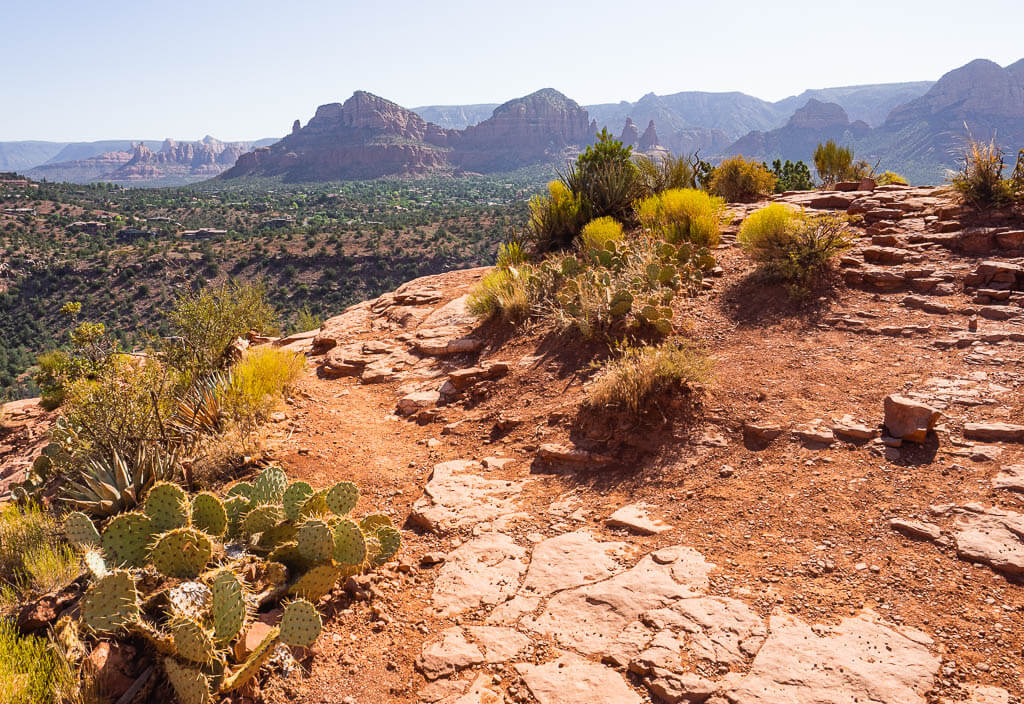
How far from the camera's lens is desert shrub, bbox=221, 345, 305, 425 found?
5.61 meters

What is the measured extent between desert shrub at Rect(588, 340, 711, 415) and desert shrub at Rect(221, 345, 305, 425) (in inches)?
132

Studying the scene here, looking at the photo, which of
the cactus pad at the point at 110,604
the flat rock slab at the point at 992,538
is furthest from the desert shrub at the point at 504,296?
the cactus pad at the point at 110,604

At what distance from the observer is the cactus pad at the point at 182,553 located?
9.48 ft

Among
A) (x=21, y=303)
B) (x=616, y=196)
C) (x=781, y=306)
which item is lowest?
(x=21, y=303)

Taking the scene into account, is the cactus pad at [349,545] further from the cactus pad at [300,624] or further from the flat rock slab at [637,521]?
the flat rock slab at [637,521]

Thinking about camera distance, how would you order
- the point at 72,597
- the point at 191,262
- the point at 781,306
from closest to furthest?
the point at 72,597 < the point at 781,306 < the point at 191,262

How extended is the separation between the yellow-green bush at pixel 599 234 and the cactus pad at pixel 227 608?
259 inches

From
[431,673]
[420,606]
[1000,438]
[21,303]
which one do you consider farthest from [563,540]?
[21,303]

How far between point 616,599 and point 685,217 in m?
6.45

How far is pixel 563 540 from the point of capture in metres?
3.81

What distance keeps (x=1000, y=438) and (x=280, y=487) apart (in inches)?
197

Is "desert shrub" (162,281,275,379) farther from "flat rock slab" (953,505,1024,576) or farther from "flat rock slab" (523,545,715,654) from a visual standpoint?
"flat rock slab" (953,505,1024,576)

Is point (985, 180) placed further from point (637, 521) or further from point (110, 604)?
point (110, 604)

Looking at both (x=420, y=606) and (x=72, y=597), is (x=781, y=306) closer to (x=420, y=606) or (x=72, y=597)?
(x=420, y=606)
